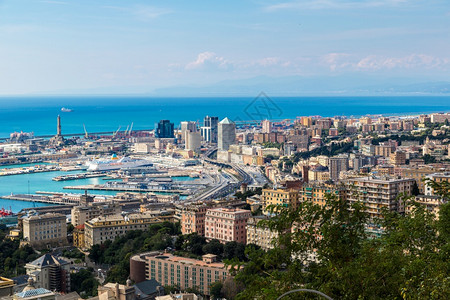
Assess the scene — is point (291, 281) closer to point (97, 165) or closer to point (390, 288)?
point (390, 288)

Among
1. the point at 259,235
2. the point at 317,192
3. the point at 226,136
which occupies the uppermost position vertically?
the point at 226,136

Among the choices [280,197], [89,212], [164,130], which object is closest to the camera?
[280,197]

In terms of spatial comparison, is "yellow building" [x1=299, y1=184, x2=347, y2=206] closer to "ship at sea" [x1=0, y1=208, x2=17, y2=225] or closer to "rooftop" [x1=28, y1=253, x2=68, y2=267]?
"rooftop" [x1=28, y1=253, x2=68, y2=267]

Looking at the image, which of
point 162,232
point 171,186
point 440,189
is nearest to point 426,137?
point 171,186

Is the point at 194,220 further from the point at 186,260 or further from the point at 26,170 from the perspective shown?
the point at 26,170

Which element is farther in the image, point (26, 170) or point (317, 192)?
point (26, 170)

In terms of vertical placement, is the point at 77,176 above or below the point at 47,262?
below

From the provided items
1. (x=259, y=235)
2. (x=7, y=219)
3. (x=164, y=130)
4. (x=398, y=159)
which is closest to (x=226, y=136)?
(x=164, y=130)

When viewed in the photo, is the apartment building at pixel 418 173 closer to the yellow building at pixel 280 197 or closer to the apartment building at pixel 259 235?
the yellow building at pixel 280 197
